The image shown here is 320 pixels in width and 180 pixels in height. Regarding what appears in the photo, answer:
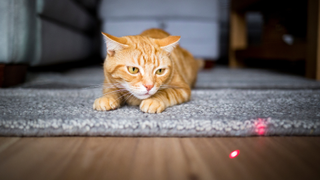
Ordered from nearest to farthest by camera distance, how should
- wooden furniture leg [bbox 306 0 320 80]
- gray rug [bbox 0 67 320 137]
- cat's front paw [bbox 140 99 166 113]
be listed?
gray rug [bbox 0 67 320 137], cat's front paw [bbox 140 99 166 113], wooden furniture leg [bbox 306 0 320 80]

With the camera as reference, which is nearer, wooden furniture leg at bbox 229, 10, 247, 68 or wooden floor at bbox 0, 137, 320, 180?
wooden floor at bbox 0, 137, 320, 180

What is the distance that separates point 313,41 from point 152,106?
1474mm

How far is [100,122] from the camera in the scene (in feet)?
2.17

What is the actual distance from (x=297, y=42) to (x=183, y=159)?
70.6 inches

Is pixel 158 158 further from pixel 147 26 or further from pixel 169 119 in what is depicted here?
pixel 147 26

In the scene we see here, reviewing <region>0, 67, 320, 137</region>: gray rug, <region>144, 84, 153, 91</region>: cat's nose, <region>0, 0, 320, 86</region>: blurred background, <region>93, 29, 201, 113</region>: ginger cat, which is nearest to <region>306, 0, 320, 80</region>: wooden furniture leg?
<region>0, 0, 320, 86</region>: blurred background

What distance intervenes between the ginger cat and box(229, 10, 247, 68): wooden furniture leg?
2194 millimetres

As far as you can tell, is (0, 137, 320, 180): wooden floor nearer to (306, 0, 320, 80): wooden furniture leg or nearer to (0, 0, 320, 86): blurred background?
(0, 0, 320, 86): blurred background

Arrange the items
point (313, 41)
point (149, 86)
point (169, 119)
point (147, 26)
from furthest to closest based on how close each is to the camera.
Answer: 1. point (147, 26)
2. point (313, 41)
3. point (149, 86)
4. point (169, 119)

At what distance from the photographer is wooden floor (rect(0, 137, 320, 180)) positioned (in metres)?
0.46

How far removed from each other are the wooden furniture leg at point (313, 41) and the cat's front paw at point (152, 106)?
1.40 metres

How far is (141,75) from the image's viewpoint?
0.84 metres

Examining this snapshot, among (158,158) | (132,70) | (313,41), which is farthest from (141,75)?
(313,41)

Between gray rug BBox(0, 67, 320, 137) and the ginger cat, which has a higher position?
the ginger cat
